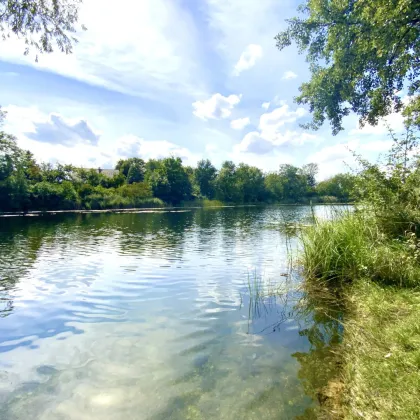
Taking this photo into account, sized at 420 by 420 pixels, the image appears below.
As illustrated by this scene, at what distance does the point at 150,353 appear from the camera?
5.04 m

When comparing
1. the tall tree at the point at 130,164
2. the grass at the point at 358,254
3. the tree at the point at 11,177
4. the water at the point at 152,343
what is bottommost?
the water at the point at 152,343

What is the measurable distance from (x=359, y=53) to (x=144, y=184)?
62948 millimetres

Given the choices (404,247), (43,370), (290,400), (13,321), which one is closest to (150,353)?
(43,370)

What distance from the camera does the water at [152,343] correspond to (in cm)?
374

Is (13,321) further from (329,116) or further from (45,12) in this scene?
(329,116)

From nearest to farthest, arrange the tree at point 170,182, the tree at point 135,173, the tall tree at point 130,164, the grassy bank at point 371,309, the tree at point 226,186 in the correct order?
1. the grassy bank at point 371,309
2. the tree at point 170,182
3. the tree at point 135,173
4. the tall tree at point 130,164
5. the tree at point 226,186

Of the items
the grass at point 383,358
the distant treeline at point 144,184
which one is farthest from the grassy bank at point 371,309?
the distant treeline at point 144,184

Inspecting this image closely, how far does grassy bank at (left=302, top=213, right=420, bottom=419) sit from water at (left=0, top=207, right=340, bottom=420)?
63 cm

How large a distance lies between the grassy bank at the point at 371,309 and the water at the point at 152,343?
0.63 m

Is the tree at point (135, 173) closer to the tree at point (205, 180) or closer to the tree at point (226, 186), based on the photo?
the tree at point (205, 180)

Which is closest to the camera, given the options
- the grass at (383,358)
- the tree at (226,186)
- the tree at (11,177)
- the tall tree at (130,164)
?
the grass at (383,358)

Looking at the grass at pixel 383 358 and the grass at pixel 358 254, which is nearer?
the grass at pixel 383 358

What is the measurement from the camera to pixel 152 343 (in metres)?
5.40

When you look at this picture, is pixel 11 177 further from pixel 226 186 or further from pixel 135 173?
pixel 226 186
